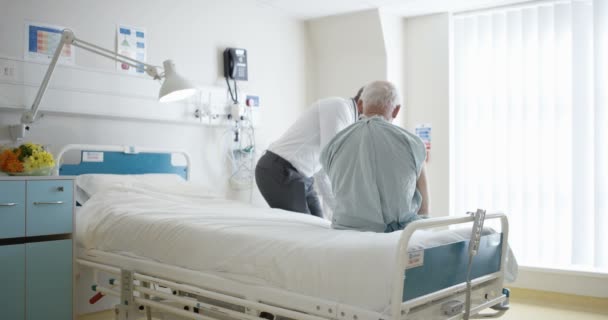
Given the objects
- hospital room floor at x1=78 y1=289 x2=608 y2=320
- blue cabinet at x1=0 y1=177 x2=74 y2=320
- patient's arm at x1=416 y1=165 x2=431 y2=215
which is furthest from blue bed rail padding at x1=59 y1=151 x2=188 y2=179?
patient's arm at x1=416 y1=165 x2=431 y2=215

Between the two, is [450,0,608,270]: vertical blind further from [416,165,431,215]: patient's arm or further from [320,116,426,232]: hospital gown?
[320,116,426,232]: hospital gown

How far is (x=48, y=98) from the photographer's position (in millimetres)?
3109

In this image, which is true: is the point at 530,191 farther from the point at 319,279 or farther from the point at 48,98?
the point at 48,98

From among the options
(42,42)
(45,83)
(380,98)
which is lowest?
(380,98)

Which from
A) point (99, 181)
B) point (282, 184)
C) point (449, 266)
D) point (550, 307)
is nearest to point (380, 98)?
point (449, 266)

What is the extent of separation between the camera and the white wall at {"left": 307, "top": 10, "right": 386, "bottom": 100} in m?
4.73

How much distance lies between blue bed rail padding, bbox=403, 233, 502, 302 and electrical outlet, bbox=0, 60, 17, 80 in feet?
7.82

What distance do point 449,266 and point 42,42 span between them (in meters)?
2.53

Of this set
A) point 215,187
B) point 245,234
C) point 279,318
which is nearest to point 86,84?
point 215,187

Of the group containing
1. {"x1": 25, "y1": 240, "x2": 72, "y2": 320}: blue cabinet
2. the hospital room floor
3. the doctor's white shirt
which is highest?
the doctor's white shirt

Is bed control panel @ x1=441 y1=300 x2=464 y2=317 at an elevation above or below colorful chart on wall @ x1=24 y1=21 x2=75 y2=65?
below

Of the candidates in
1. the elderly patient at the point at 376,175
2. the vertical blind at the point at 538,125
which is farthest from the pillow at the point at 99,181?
the vertical blind at the point at 538,125

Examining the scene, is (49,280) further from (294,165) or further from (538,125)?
(538,125)

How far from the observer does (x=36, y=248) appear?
106 inches
